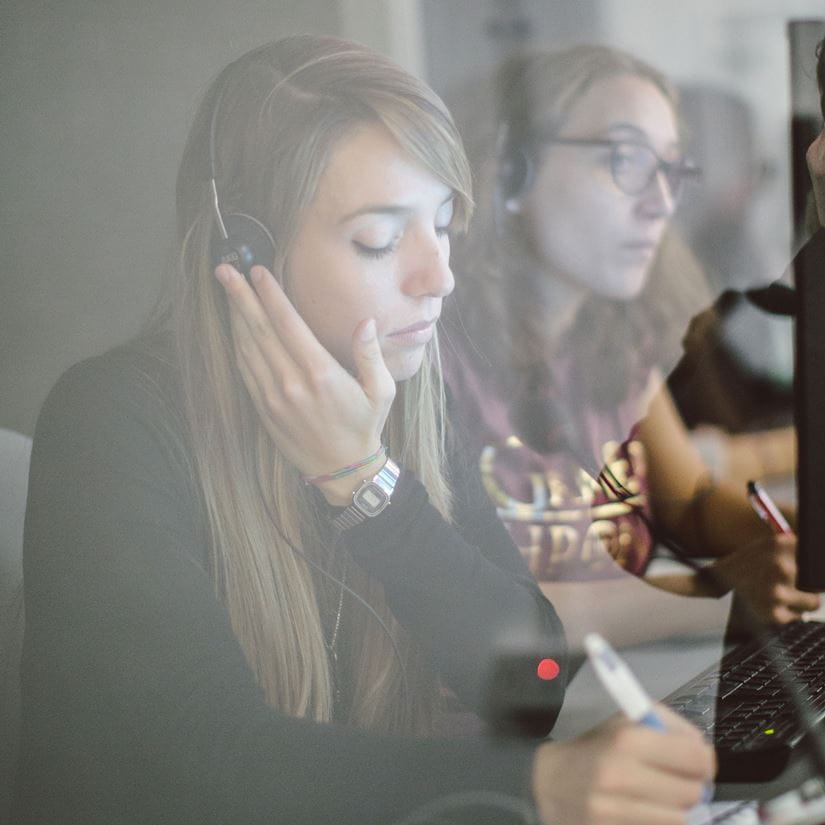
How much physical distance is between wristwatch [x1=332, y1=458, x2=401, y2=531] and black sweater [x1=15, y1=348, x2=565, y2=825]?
0.10m

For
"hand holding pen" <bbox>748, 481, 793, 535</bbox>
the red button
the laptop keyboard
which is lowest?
the laptop keyboard

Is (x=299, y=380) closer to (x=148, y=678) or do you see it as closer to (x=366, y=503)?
(x=366, y=503)

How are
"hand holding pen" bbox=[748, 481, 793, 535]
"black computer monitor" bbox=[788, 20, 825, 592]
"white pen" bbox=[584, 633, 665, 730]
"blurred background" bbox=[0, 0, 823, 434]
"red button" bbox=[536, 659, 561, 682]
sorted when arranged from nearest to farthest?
"white pen" bbox=[584, 633, 665, 730]
"blurred background" bbox=[0, 0, 823, 434]
"red button" bbox=[536, 659, 561, 682]
"black computer monitor" bbox=[788, 20, 825, 592]
"hand holding pen" bbox=[748, 481, 793, 535]

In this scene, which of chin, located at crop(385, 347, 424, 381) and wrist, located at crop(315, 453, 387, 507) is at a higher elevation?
chin, located at crop(385, 347, 424, 381)

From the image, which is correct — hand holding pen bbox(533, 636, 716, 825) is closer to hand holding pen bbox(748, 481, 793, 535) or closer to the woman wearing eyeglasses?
the woman wearing eyeglasses

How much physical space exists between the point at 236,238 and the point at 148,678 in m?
0.31

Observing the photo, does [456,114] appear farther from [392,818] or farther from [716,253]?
[392,818]

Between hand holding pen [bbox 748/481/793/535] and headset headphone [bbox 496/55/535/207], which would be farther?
hand holding pen [bbox 748/481/793/535]

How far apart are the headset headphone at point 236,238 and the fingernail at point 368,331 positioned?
82mm

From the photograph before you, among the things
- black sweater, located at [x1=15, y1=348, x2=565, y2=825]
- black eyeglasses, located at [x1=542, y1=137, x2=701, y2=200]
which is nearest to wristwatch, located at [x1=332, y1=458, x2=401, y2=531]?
black sweater, located at [x1=15, y1=348, x2=565, y2=825]

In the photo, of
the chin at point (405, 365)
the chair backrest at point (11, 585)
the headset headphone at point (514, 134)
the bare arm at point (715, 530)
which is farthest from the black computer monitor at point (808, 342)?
the chair backrest at point (11, 585)

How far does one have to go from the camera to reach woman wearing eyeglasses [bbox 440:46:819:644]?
2.70 feet

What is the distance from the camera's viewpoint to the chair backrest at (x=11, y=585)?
0.71m

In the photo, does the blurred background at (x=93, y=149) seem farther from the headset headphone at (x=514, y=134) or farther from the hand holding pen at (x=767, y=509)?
the hand holding pen at (x=767, y=509)
